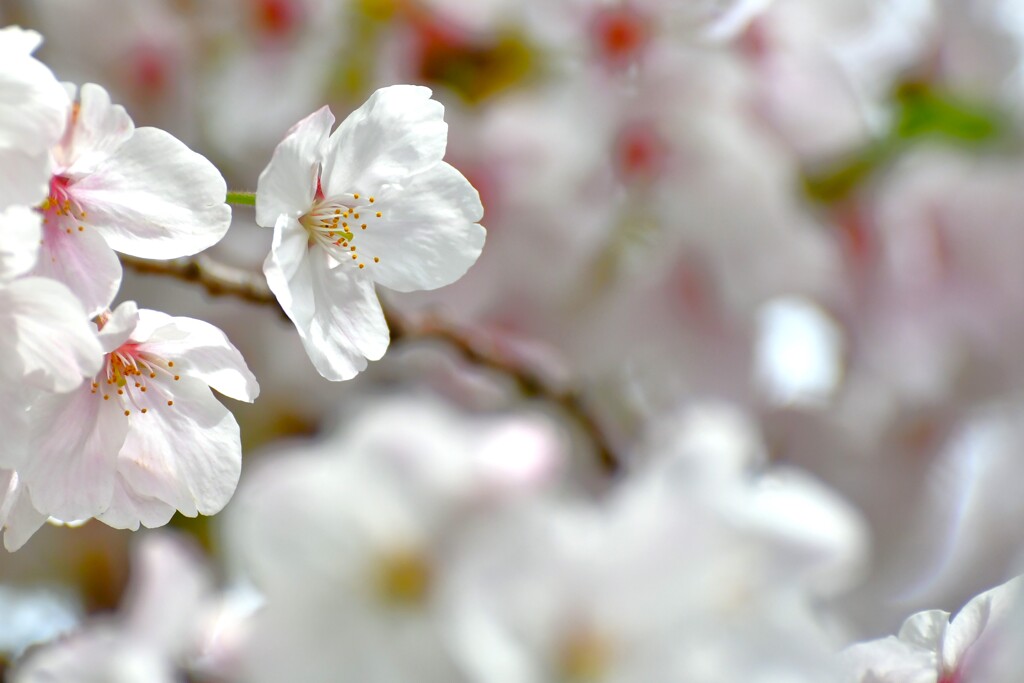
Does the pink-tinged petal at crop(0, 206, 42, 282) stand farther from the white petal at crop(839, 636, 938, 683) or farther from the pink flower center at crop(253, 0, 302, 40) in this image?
the pink flower center at crop(253, 0, 302, 40)

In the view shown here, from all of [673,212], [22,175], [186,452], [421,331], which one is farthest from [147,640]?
[673,212]

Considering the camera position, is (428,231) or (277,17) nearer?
(428,231)

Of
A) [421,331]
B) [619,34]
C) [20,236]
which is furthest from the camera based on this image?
[619,34]

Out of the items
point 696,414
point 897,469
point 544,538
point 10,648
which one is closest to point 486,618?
point 544,538

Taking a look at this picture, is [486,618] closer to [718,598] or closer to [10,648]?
[718,598]

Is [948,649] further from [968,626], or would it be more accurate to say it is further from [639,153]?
[639,153]
